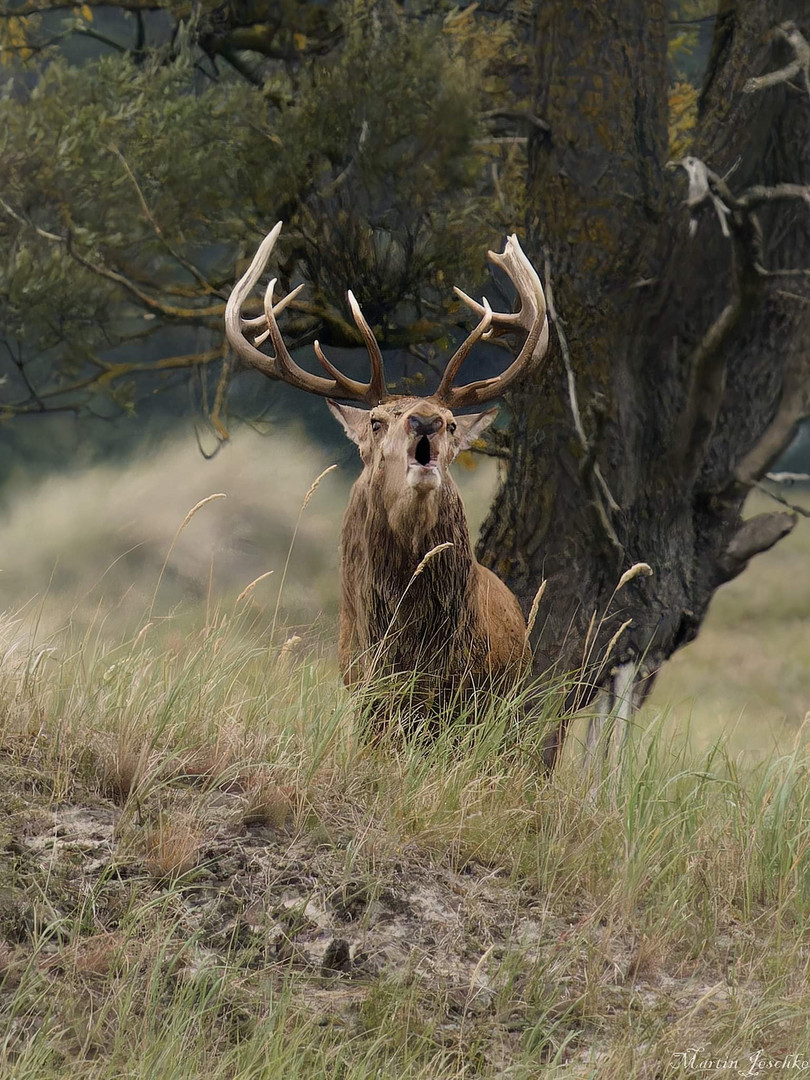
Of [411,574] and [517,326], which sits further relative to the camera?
[517,326]

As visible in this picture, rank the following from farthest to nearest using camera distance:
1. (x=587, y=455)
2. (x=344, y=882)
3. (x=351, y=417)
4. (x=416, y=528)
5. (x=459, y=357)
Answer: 1. (x=587, y=455)
2. (x=351, y=417)
3. (x=459, y=357)
4. (x=416, y=528)
5. (x=344, y=882)

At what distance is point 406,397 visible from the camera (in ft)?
15.9

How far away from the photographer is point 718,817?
13.1ft

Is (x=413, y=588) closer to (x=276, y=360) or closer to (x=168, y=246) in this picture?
(x=276, y=360)

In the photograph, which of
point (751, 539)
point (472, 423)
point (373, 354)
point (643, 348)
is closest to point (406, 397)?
point (373, 354)

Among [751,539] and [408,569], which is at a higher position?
[751,539]

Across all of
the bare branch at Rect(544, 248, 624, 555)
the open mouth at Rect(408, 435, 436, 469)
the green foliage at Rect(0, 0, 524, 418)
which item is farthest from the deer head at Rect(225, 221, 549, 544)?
the green foliage at Rect(0, 0, 524, 418)

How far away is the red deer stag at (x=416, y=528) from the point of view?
454 centimetres

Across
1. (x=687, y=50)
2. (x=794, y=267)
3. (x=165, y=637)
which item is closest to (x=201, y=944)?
(x=165, y=637)

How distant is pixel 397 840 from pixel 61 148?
15.1 feet

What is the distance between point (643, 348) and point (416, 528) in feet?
6.86

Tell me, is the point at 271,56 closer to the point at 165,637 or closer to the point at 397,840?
the point at 165,637

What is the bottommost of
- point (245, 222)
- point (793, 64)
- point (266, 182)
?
point (245, 222)

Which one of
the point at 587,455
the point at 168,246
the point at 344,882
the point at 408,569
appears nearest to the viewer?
the point at 344,882
